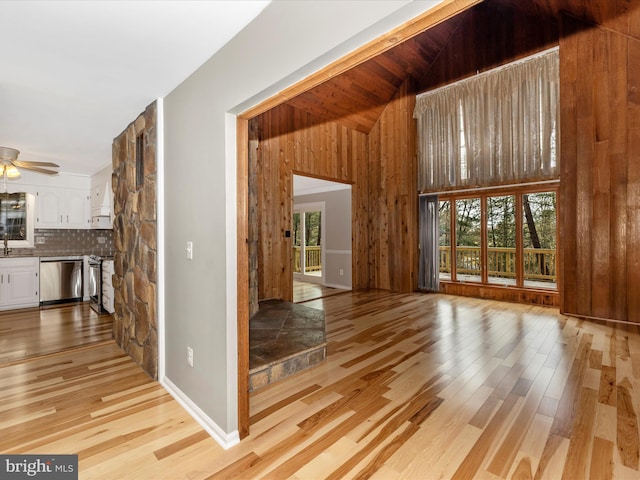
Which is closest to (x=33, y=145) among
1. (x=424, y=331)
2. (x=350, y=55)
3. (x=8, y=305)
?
(x=8, y=305)

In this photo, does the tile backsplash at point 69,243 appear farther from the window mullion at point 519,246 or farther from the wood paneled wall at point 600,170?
the wood paneled wall at point 600,170

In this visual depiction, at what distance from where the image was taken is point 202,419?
203 centimetres

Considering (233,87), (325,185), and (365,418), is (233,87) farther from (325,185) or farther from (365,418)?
(325,185)

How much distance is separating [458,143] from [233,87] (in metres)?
5.15

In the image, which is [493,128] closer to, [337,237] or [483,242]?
[483,242]

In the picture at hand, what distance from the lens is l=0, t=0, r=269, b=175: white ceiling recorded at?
1579 mm

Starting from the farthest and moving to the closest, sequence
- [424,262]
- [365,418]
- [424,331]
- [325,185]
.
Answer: [325,185] → [424,262] → [424,331] → [365,418]

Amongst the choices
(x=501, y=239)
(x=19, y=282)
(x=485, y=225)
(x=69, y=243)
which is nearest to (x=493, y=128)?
(x=485, y=225)

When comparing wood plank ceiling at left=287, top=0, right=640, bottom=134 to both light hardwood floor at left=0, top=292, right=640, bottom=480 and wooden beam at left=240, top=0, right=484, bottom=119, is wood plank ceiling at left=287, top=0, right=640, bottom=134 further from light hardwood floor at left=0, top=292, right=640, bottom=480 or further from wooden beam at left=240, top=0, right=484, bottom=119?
light hardwood floor at left=0, top=292, right=640, bottom=480

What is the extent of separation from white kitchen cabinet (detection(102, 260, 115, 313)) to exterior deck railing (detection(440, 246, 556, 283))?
589 cm

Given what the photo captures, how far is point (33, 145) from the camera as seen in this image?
13.2 feet

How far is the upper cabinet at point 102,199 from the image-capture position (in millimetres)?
5133

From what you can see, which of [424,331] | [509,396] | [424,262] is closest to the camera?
[509,396]

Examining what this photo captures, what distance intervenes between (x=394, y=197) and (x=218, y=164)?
502cm
